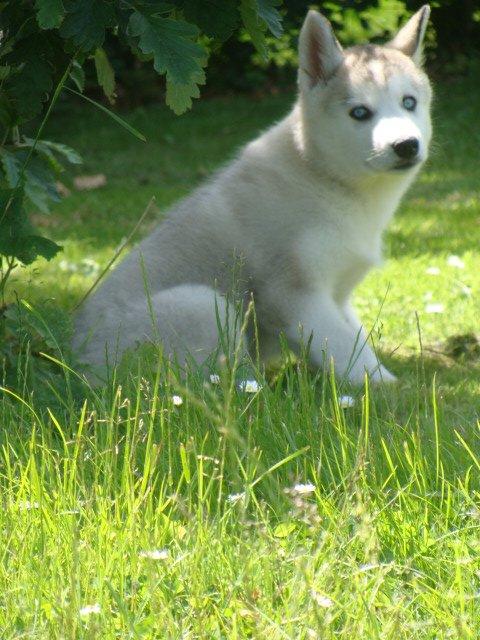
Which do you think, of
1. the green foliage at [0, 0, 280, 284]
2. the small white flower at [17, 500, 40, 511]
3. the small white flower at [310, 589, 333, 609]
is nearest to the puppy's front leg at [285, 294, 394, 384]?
the green foliage at [0, 0, 280, 284]

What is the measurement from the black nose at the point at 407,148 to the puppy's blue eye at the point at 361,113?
0.58ft

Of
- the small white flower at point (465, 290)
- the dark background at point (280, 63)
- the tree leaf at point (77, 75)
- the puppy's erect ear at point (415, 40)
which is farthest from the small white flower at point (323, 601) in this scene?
the dark background at point (280, 63)

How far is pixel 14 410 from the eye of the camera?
291 centimetres

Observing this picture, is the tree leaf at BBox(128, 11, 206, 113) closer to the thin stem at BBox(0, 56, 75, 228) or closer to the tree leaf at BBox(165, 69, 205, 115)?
the tree leaf at BBox(165, 69, 205, 115)

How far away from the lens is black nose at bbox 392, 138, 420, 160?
3.66m

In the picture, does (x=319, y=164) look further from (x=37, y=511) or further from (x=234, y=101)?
(x=234, y=101)

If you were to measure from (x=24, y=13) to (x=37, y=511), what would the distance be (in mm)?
1533

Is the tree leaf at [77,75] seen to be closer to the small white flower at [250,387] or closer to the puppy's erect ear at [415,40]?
the small white flower at [250,387]

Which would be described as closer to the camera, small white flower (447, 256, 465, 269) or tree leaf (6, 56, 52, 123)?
tree leaf (6, 56, 52, 123)

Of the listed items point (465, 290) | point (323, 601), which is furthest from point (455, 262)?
point (323, 601)

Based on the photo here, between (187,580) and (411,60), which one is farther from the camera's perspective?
(411,60)

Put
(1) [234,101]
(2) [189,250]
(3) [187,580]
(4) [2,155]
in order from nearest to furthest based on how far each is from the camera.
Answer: (3) [187,580]
(4) [2,155]
(2) [189,250]
(1) [234,101]

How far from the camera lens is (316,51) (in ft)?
12.7

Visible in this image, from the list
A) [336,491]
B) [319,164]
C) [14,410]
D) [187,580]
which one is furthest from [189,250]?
[187,580]
